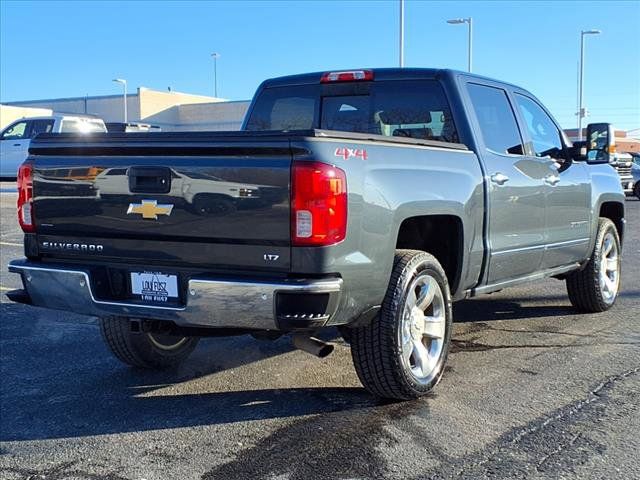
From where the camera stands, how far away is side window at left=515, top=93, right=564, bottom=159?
580 centimetres

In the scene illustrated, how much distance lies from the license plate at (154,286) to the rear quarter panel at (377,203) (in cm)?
72

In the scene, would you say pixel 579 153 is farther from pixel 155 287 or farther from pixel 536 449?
pixel 155 287

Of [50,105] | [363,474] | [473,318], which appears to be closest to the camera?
[363,474]

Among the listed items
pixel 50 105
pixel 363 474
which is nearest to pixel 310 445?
pixel 363 474

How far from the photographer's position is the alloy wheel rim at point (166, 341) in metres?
4.94

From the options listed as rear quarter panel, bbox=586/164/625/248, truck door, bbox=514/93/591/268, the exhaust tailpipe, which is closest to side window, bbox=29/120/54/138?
rear quarter panel, bbox=586/164/625/248

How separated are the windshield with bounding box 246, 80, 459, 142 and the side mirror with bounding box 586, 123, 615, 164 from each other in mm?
1823

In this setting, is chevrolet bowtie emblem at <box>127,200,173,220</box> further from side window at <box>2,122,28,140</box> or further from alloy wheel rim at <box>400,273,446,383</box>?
side window at <box>2,122,28,140</box>

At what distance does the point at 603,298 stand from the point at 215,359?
142 inches

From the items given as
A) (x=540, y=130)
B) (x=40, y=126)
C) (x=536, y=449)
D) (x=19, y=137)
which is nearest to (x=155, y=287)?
(x=536, y=449)

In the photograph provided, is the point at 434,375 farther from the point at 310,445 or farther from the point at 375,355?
the point at 310,445

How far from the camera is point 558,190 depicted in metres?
5.82

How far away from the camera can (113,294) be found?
401 centimetres

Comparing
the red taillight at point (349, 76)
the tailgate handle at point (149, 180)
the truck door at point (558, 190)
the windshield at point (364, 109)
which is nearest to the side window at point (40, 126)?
the windshield at point (364, 109)
